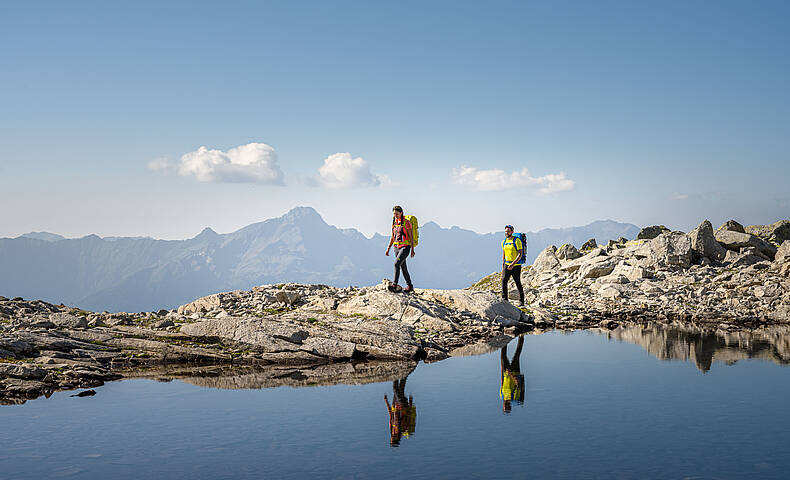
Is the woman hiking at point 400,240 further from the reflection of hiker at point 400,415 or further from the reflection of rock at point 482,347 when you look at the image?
the reflection of hiker at point 400,415

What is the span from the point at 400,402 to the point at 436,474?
14.9 feet

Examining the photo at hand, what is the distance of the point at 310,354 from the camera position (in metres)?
19.2

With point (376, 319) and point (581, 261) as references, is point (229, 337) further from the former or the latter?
point (581, 261)

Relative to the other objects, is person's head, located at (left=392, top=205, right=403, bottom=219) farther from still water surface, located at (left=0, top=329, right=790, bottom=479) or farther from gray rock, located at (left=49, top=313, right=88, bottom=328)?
gray rock, located at (left=49, top=313, right=88, bottom=328)

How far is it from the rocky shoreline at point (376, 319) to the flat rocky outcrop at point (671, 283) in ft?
0.30

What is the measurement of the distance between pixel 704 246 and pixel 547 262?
10758 millimetres

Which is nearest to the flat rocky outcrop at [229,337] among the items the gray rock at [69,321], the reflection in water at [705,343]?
the gray rock at [69,321]

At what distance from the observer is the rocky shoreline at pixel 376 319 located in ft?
57.7

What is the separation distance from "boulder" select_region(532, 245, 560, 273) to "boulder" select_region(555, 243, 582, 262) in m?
0.47

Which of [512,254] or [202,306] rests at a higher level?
[512,254]

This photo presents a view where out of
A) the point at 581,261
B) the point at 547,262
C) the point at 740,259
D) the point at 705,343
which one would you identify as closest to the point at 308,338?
the point at 705,343

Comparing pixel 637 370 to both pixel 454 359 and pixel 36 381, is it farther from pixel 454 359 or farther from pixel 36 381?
pixel 36 381

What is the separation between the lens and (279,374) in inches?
681

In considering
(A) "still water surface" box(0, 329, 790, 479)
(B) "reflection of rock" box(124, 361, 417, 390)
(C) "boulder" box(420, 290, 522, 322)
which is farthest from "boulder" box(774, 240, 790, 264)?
(B) "reflection of rock" box(124, 361, 417, 390)
